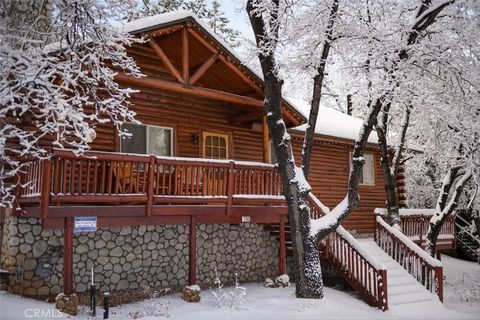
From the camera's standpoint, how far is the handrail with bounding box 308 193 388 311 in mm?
11328

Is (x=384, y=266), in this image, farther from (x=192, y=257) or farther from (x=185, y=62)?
(x=185, y=62)

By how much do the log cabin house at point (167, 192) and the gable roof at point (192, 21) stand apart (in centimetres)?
3

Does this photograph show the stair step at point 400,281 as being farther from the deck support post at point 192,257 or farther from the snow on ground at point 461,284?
the deck support post at point 192,257

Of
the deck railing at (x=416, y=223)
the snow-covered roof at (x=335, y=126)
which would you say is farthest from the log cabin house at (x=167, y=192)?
the deck railing at (x=416, y=223)

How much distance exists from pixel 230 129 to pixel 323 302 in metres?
7.15

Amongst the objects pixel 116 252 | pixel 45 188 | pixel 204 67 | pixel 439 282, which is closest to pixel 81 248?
pixel 116 252

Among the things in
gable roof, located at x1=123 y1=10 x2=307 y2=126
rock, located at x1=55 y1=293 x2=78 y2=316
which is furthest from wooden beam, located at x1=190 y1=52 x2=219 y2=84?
rock, located at x1=55 y1=293 x2=78 y2=316

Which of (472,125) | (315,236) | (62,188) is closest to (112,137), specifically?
(62,188)

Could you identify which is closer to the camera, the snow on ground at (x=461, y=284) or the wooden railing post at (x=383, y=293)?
the wooden railing post at (x=383, y=293)

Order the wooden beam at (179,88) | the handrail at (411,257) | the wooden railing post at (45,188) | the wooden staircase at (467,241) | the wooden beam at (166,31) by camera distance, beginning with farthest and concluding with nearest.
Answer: the wooden staircase at (467,241)
the handrail at (411,257)
the wooden beam at (166,31)
the wooden beam at (179,88)
the wooden railing post at (45,188)

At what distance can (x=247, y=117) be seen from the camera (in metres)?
14.7

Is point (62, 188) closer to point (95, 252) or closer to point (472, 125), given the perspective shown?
point (95, 252)

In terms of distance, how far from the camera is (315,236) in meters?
10.7

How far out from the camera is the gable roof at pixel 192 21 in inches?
435
